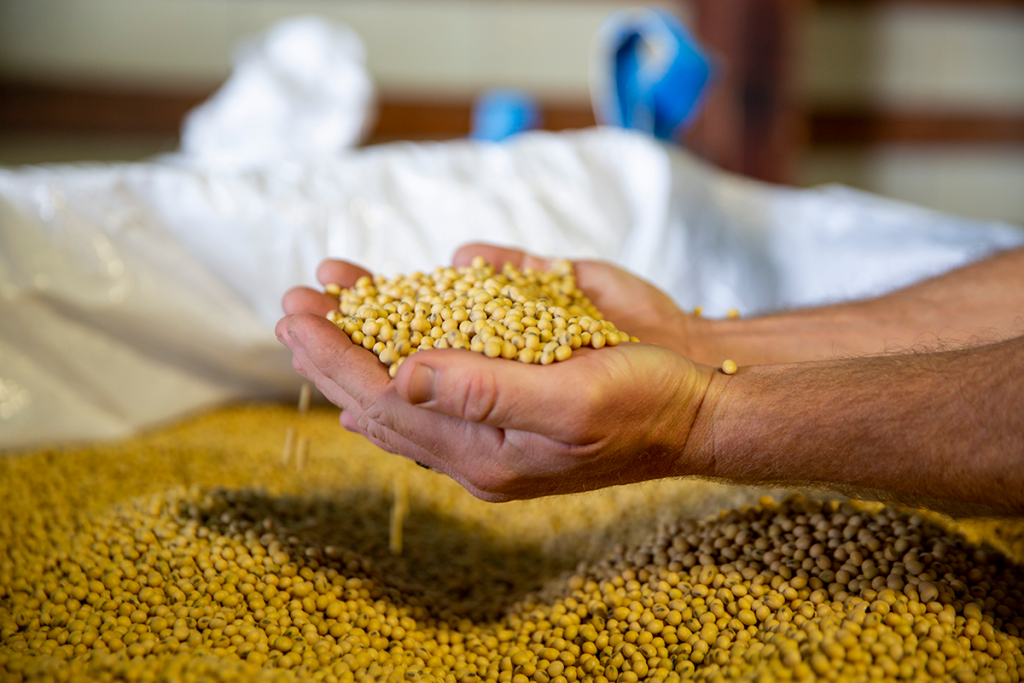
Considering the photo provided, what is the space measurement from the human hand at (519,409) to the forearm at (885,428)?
0.05 metres

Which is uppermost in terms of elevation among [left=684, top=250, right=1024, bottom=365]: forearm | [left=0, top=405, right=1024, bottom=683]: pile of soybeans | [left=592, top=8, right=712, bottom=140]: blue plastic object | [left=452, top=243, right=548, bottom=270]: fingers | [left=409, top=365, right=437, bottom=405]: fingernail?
[left=592, top=8, right=712, bottom=140]: blue plastic object

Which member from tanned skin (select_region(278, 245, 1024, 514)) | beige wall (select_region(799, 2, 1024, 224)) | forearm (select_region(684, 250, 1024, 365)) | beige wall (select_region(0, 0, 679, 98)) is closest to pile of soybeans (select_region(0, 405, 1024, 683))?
tanned skin (select_region(278, 245, 1024, 514))

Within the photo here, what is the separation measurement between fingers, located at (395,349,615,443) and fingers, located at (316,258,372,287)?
0.46 metres

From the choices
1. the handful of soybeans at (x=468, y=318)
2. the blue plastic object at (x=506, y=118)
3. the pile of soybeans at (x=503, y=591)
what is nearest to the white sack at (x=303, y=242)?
the pile of soybeans at (x=503, y=591)

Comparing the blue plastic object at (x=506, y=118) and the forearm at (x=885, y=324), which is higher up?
the blue plastic object at (x=506, y=118)

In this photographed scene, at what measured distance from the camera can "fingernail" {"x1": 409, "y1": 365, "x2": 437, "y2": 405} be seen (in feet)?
2.42

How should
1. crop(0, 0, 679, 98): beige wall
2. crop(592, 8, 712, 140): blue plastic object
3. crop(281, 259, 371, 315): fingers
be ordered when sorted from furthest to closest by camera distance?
crop(0, 0, 679, 98): beige wall
crop(592, 8, 712, 140): blue plastic object
crop(281, 259, 371, 315): fingers

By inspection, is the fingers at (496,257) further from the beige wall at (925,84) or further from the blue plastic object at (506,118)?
the beige wall at (925,84)

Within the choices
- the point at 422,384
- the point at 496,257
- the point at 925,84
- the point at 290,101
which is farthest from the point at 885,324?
the point at 925,84

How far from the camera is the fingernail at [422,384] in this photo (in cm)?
74

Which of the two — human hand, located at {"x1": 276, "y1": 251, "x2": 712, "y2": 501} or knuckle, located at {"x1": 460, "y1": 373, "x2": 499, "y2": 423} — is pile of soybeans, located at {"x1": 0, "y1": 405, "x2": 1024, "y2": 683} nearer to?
human hand, located at {"x1": 276, "y1": 251, "x2": 712, "y2": 501}

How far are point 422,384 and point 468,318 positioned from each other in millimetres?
220

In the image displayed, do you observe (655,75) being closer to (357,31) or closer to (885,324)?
(885,324)

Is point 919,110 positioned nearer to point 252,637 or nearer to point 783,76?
point 783,76
